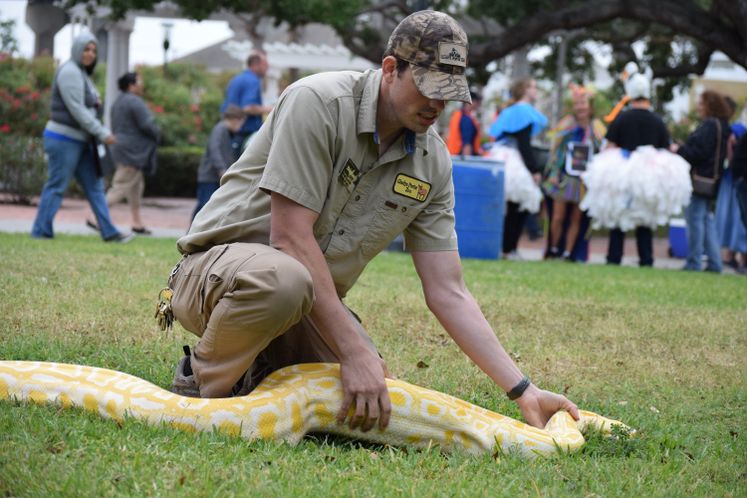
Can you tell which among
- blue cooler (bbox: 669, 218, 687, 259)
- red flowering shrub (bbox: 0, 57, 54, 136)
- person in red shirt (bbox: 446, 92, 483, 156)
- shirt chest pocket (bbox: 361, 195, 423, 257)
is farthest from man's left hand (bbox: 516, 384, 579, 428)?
red flowering shrub (bbox: 0, 57, 54, 136)

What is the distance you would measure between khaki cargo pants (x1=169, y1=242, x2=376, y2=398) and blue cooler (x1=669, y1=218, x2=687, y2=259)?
12586mm

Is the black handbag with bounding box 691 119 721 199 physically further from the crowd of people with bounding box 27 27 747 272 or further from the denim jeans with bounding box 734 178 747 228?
the denim jeans with bounding box 734 178 747 228

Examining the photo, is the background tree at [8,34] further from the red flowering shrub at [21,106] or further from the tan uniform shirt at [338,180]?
the tan uniform shirt at [338,180]

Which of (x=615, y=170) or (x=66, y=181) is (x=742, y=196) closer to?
(x=615, y=170)

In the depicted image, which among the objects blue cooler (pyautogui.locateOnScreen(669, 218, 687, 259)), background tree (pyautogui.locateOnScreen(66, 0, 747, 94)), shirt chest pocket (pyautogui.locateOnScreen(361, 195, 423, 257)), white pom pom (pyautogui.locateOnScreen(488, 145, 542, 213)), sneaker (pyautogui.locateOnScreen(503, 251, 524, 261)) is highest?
background tree (pyautogui.locateOnScreen(66, 0, 747, 94))

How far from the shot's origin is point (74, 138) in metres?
10.1

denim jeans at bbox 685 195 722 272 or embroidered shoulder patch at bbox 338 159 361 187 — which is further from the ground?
embroidered shoulder patch at bbox 338 159 361 187

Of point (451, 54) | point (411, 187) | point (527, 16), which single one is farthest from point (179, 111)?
point (451, 54)

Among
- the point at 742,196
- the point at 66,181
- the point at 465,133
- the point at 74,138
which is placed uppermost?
the point at 465,133

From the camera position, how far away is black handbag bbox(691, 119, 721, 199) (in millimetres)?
12117

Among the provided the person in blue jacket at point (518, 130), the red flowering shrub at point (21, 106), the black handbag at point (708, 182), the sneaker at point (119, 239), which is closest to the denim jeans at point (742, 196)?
the black handbag at point (708, 182)

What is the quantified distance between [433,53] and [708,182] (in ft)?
30.7

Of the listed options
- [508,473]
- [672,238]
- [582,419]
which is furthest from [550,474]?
[672,238]

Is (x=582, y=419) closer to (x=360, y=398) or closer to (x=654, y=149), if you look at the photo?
(x=360, y=398)
